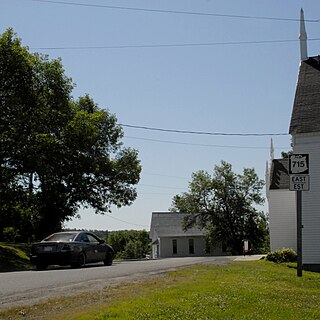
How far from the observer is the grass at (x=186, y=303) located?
6586 mm

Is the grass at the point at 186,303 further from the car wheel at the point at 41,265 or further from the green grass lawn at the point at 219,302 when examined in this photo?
the car wheel at the point at 41,265

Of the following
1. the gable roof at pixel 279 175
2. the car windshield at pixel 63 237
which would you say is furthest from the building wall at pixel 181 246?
the car windshield at pixel 63 237

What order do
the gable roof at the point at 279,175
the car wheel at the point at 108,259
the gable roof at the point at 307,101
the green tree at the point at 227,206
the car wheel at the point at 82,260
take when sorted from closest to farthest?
the car wheel at the point at 82,260, the car wheel at the point at 108,259, the gable roof at the point at 307,101, the gable roof at the point at 279,175, the green tree at the point at 227,206

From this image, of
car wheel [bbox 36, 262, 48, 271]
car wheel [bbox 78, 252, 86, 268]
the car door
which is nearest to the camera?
car wheel [bbox 36, 262, 48, 271]

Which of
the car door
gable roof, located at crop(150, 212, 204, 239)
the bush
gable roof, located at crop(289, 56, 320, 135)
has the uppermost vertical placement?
gable roof, located at crop(289, 56, 320, 135)

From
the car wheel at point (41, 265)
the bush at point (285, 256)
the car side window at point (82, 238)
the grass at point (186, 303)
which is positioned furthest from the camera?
the bush at point (285, 256)

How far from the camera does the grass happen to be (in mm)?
6586

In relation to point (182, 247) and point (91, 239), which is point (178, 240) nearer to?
point (182, 247)

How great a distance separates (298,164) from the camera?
1188cm

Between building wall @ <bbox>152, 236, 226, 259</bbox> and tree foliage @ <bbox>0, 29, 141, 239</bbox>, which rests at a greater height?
tree foliage @ <bbox>0, 29, 141, 239</bbox>

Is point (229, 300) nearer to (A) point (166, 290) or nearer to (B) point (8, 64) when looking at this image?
(A) point (166, 290)

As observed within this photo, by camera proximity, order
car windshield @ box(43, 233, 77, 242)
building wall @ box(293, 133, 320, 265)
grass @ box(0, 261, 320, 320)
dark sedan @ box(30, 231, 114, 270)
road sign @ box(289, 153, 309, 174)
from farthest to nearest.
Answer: building wall @ box(293, 133, 320, 265) < car windshield @ box(43, 233, 77, 242) < dark sedan @ box(30, 231, 114, 270) < road sign @ box(289, 153, 309, 174) < grass @ box(0, 261, 320, 320)

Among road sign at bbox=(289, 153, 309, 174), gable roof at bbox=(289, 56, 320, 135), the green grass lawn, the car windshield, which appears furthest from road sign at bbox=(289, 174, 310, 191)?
gable roof at bbox=(289, 56, 320, 135)

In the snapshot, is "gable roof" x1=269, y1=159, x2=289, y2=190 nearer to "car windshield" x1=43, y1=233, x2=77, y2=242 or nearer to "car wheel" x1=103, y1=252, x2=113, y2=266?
"car wheel" x1=103, y1=252, x2=113, y2=266
